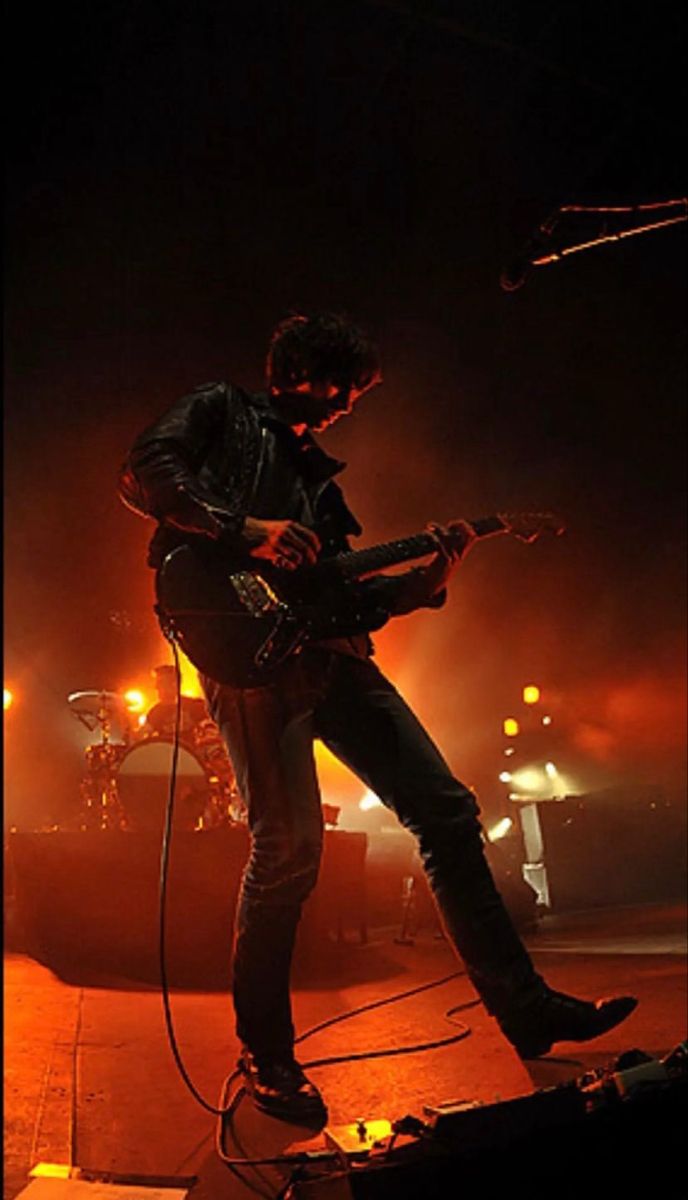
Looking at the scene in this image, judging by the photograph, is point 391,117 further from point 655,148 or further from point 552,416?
point 552,416

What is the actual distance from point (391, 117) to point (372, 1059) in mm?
5196

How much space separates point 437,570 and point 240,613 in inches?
26.3

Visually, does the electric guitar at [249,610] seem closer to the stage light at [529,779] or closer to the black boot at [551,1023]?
the black boot at [551,1023]

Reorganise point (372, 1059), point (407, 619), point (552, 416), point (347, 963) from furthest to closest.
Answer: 1. point (407, 619)
2. point (552, 416)
3. point (347, 963)
4. point (372, 1059)

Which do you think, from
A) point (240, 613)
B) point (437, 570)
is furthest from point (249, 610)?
point (437, 570)

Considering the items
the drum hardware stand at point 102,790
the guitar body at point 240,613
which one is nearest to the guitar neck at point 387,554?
the guitar body at point 240,613

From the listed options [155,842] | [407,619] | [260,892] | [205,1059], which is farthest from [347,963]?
[407,619]

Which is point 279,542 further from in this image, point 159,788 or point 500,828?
point 500,828

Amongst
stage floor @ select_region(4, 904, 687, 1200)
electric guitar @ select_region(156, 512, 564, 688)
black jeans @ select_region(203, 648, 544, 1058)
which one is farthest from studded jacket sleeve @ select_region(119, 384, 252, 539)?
stage floor @ select_region(4, 904, 687, 1200)

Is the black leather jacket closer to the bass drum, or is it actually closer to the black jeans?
the black jeans

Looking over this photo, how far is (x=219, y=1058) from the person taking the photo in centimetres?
230

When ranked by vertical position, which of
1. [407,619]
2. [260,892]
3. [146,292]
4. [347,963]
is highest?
[146,292]

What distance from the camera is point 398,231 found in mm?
5977

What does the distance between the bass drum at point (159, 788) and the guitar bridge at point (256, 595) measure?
13.9 ft
